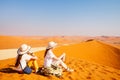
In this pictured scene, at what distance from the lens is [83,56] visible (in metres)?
21.6

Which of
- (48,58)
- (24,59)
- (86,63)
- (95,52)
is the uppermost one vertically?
(24,59)

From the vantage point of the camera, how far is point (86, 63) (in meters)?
14.4

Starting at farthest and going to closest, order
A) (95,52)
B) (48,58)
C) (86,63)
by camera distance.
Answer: (95,52) → (86,63) → (48,58)

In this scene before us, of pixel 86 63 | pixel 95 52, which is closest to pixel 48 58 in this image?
pixel 86 63

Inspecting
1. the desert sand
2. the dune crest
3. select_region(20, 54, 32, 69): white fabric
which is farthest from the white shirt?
the dune crest

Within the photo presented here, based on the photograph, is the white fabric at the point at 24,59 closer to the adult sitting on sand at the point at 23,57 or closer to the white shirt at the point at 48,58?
the adult sitting on sand at the point at 23,57

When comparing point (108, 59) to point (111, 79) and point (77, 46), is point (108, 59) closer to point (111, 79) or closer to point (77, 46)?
point (77, 46)

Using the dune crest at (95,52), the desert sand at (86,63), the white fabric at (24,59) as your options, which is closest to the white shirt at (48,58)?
the desert sand at (86,63)

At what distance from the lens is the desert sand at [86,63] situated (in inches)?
391

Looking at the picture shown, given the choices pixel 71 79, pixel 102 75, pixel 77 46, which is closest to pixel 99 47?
pixel 77 46

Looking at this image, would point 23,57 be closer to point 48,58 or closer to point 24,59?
point 24,59

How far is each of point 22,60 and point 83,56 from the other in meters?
12.8

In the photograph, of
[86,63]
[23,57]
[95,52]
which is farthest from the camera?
[95,52]

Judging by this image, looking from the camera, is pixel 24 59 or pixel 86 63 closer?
pixel 24 59
